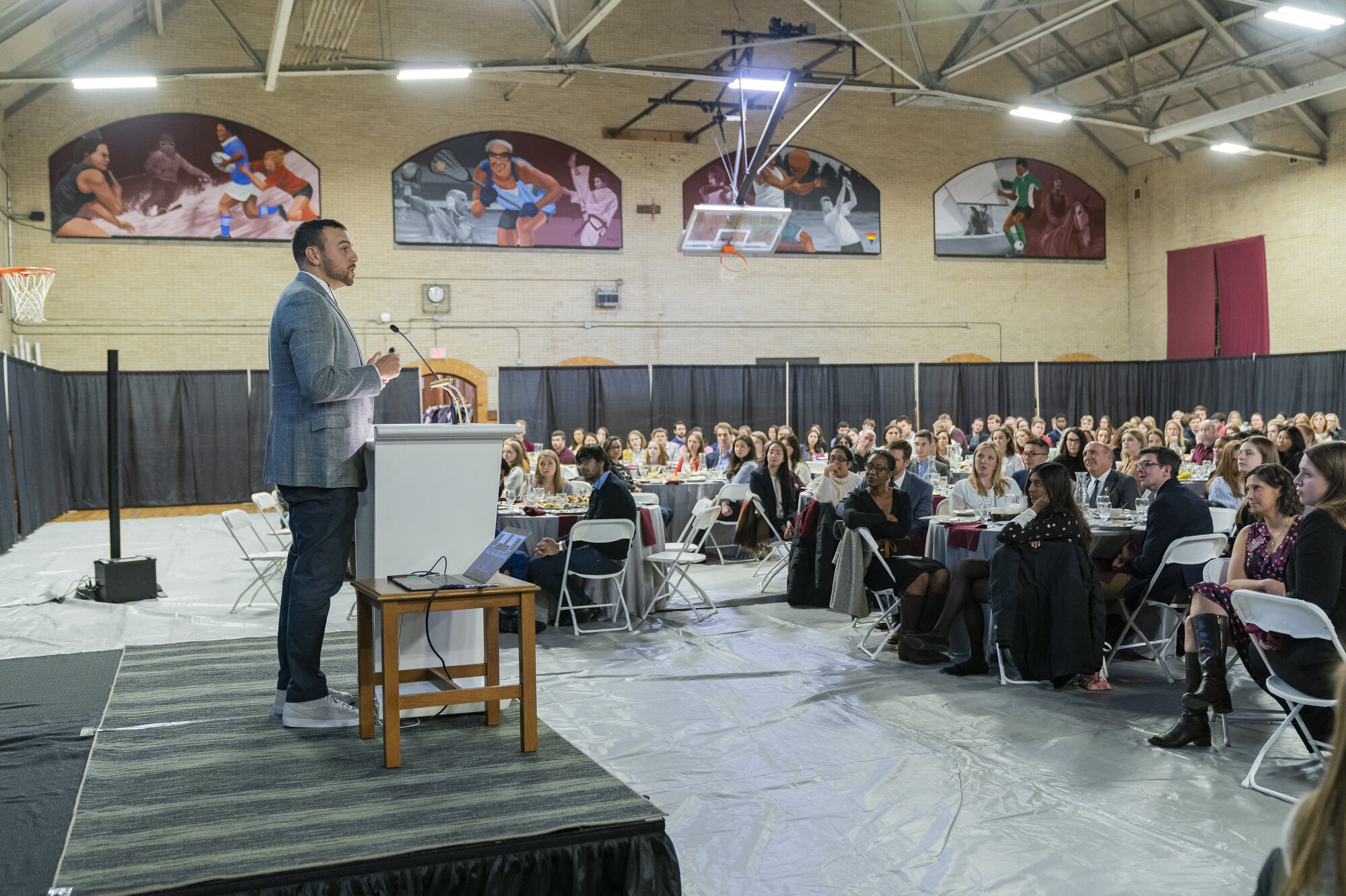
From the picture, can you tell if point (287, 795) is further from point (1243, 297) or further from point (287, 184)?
point (1243, 297)

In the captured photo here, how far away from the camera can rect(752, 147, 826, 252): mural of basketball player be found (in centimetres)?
1822

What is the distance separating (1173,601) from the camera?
19.0 ft

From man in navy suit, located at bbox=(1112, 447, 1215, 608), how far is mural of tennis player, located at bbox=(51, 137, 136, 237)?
15098mm

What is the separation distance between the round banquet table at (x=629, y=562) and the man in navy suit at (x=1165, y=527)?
3222 millimetres

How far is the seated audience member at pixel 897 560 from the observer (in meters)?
6.07

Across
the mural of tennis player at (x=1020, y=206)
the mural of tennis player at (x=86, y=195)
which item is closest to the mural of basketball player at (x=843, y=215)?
the mural of tennis player at (x=1020, y=206)

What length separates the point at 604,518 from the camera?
272 inches

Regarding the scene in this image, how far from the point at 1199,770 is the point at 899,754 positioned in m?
1.16

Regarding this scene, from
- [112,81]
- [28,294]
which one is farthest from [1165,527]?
[28,294]

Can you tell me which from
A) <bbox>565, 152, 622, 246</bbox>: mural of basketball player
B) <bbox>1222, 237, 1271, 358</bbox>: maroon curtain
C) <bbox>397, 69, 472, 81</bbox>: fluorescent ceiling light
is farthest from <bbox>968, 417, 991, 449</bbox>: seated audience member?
<bbox>397, 69, 472, 81</bbox>: fluorescent ceiling light

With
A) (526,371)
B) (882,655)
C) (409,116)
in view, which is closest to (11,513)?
(526,371)

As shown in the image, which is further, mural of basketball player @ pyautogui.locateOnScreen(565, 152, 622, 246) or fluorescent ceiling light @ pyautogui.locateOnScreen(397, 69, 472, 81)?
mural of basketball player @ pyautogui.locateOnScreen(565, 152, 622, 246)

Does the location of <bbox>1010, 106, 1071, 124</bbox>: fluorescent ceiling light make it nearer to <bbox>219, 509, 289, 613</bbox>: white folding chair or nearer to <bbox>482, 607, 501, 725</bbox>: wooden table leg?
<bbox>219, 509, 289, 613</bbox>: white folding chair

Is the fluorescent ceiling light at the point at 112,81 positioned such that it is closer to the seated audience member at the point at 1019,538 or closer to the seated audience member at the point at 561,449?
the seated audience member at the point at 561,449
